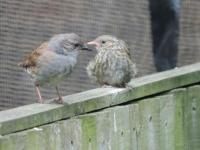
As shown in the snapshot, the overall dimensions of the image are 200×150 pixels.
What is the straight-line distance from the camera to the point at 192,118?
4477 mm

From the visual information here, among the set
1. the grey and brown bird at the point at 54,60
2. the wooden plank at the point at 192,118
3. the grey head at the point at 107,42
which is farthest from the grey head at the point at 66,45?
the grey head at the point at 107,42

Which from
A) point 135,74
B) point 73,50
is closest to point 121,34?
point 135,74

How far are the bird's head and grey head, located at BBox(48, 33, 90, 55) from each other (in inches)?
39.5

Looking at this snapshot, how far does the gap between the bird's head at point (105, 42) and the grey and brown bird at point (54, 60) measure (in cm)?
102

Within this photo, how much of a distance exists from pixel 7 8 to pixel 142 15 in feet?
2.71

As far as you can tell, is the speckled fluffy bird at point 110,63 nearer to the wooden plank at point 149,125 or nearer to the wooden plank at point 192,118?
the wooden plank at point 192,118

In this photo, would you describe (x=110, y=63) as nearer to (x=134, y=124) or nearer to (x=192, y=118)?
(x=192, y=118)

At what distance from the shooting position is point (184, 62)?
6.01 metres

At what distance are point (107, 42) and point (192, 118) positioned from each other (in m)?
1.69

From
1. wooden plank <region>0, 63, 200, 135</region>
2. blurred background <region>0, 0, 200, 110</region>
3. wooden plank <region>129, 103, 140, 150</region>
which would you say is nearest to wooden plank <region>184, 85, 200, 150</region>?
wooden plank <region>0, 63, 200, 135</region>

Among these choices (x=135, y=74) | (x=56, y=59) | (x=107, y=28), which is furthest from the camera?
(x=107, y=28)

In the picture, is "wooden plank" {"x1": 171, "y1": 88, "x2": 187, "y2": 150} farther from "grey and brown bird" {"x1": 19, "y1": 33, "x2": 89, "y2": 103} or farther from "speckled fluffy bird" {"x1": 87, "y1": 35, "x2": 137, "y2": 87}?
"speckled fluffy bird" {"x1": 87, "y1": 35, "x2": 137, "y2": 87}

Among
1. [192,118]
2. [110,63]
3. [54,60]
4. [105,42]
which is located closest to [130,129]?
[192,118]

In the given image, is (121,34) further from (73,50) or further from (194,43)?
(73,50)
